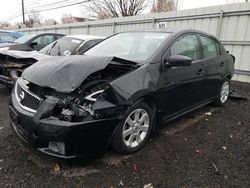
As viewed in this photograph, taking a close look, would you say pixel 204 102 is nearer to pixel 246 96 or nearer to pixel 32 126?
pixel 246 96

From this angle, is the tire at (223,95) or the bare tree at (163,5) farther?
the bare tree at (163,5)

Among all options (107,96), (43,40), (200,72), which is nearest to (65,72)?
(107,96)

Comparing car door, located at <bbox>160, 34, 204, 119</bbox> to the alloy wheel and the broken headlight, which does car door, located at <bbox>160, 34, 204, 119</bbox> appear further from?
the broken headlight

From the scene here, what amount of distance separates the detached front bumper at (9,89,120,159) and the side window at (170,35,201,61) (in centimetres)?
164

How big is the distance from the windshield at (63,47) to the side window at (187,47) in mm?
3174

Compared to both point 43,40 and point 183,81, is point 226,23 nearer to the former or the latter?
point 183,81

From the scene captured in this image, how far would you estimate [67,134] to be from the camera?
2.44 m

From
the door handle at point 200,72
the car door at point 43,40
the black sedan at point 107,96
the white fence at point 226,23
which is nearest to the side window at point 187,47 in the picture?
the black sedan at point 107,96

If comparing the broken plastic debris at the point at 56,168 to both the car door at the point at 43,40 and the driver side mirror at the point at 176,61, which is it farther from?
the car door at the point at 43,40

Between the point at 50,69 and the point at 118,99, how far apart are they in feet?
3.10

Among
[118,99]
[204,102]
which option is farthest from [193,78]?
[118,99]

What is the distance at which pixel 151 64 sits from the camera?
326cm

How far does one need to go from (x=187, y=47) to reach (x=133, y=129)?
1.81 meters

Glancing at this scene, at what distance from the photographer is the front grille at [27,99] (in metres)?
2.73
